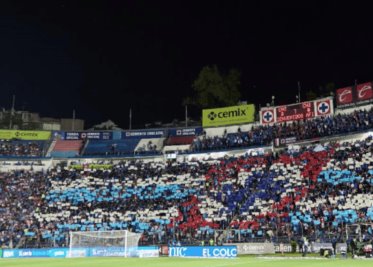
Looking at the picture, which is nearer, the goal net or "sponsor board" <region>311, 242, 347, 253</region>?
"sponsor board" <region>311, 242, 347, 253</region>

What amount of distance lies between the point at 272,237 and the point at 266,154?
64.8 feet

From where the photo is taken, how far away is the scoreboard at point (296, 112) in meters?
60.5

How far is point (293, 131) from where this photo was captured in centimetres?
6050

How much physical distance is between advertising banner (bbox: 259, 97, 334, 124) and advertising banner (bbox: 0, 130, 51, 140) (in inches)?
1390

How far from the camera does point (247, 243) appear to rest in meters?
40.9

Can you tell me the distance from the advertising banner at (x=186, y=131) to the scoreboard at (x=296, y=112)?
43.5 feet

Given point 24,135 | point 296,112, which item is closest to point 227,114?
point 296,112

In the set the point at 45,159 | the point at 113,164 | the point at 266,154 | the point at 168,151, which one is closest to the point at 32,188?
the point at 45,159

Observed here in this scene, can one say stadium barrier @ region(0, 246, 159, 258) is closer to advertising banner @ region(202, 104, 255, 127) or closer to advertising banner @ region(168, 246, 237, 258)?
advertising banner @ region(168, 246, 237, 258)

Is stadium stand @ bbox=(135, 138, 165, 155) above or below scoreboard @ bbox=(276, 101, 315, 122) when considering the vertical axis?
below

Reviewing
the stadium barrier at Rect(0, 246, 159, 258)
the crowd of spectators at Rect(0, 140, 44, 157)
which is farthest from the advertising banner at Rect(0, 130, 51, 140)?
the stadium barrier at Rect(0, 246, 159, 258)

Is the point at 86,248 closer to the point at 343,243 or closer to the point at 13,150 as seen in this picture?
the point at 343,243

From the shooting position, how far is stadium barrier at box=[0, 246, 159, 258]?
1628 inches

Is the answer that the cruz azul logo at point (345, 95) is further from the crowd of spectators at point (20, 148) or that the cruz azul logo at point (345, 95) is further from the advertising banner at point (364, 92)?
the crowd of spectators at point (20, 148)
